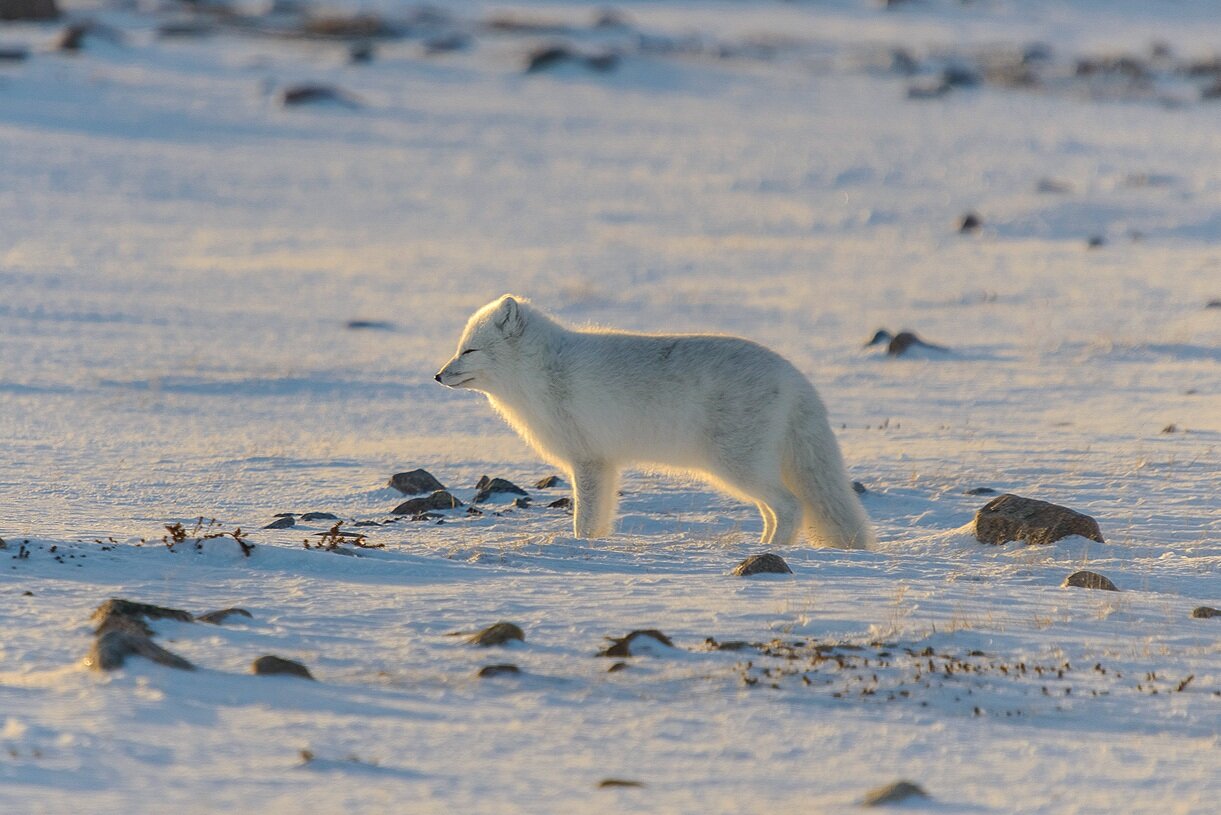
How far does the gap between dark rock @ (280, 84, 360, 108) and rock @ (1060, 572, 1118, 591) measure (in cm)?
2427

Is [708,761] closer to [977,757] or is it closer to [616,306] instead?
[977,757]

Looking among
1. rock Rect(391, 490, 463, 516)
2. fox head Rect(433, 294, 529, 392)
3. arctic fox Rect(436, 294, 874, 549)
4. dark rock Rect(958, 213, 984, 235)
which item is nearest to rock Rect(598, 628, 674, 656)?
arctic fox Rect(436, 294, 874, 549)

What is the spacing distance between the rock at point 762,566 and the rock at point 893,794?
8.12 ft

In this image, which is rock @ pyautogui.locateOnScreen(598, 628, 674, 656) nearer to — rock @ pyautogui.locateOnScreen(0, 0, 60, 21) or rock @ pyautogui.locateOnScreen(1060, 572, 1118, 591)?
rock @ pyautogui.locateOnScreen(1060, 572, 1118, 591)

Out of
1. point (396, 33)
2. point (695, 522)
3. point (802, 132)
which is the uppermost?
point (396, 33)

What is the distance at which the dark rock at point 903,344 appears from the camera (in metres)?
14.1

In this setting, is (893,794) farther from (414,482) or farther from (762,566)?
(414,482)

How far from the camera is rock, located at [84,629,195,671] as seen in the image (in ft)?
16.6

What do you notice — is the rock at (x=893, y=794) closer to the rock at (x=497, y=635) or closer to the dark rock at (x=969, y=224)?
the rock at (x=497, y=635)

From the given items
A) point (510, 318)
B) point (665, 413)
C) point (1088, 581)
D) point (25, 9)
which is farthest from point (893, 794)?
point (25, 9)

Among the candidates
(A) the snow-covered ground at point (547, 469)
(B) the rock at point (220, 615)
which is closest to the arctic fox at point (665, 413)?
(A) the snow-covered ground at point (547, 469)

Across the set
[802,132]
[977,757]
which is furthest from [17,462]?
[802,132]

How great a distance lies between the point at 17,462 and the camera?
9.78 m

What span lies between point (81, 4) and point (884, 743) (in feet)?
146
